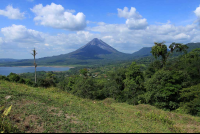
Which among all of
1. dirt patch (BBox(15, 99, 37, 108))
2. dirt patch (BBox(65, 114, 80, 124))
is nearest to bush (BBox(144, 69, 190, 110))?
dirt patch (BBox(65, 114, 80, 124))

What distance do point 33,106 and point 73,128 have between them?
305cm

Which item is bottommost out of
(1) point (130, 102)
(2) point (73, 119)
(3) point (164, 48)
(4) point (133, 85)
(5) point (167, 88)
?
(1) point (130, 102)

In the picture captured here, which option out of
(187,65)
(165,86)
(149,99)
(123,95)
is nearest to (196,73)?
(187,65)

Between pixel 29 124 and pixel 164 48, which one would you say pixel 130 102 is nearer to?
pixel 164 48

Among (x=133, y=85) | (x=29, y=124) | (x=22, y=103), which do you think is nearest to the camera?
(x=29, y=124)

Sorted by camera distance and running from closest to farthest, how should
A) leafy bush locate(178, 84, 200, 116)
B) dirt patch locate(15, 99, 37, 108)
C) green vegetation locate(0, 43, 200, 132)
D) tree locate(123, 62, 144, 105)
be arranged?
green vegetation locate(0, 43, 200, 132) → dirt patch locate(15, 99, 37, 108) → leafy bush locate(178, 84, 200, 116) → tree locate(123, 62, 144, 105)

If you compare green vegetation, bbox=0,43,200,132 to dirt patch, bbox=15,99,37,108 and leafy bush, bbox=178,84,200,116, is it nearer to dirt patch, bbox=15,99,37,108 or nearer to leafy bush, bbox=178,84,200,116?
leafy bush, bbox=178,84,200,116

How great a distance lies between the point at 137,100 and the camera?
→ 57.3 ft

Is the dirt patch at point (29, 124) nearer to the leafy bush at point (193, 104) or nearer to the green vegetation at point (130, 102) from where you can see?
the green vegetation at point (130, 102)

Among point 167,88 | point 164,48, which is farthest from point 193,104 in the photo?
point 164,48

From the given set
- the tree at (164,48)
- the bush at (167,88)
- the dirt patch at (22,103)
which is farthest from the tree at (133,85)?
the dirt patch at (22,103)

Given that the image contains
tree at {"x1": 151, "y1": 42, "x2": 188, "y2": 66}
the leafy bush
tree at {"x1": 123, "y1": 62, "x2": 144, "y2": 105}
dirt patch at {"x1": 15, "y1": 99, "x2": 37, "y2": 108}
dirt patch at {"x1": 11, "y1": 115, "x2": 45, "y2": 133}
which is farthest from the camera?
tree at {"x1": 123, "y1": 62, "x2": 144, "y2": 105}

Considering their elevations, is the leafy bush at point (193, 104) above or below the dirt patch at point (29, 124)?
below

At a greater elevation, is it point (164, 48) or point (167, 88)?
point (164, 48)
